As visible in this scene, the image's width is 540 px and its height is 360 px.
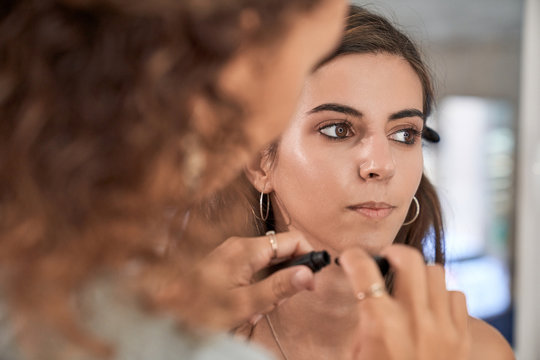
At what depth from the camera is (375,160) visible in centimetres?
81

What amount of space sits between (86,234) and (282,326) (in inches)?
25.2

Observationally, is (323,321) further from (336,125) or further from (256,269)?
(336,125)

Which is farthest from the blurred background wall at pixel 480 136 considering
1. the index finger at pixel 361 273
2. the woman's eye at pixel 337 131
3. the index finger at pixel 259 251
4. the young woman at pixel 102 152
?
the young woman at pixel 102 152

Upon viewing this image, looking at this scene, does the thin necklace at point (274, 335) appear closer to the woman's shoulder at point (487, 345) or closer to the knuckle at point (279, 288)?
the knuckle at point (279, 288)

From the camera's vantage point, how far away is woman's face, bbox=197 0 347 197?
1.24 feet

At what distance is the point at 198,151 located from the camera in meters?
0.37

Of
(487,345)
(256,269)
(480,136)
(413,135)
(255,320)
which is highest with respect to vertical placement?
(413,135)

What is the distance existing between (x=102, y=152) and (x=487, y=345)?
87 centimetres

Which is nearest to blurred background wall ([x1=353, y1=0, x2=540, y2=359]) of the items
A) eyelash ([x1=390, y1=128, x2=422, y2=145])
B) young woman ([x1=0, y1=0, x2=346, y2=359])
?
eyelash ([x1=390, y1=128, x2=422, y2=145])

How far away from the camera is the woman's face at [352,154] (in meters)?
0.82

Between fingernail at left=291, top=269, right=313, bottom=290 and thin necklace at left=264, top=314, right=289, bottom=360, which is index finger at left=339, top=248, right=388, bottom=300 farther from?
thin necklace at left=264, top=314, right=289, bottom=360

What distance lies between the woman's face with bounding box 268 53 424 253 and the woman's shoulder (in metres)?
0.29

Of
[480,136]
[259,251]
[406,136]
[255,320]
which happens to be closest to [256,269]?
[259,251]

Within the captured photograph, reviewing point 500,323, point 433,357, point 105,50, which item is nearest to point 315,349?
point 433,357
